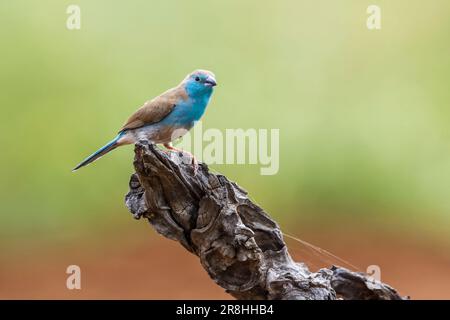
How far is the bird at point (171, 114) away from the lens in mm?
2709

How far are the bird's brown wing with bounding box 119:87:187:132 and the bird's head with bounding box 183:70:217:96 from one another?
0.04m

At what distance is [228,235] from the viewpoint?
207 cm

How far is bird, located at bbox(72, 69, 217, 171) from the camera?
271 centimetres

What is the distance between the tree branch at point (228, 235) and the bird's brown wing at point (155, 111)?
0.57 meters

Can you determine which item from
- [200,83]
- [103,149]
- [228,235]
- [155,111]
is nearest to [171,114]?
[155,111]

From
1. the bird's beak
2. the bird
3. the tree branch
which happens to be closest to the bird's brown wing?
the bird

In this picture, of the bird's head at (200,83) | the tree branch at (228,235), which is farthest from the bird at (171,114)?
the tree branch at (228,235)

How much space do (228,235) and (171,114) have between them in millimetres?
829

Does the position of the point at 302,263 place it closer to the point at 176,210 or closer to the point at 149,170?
the point at 176,210

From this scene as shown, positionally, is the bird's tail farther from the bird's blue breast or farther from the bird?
the bird's blue breast

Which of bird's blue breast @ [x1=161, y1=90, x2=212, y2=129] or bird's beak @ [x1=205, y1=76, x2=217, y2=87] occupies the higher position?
bird's beak @ [x1=205, y1=76, x2=217, y2=87]

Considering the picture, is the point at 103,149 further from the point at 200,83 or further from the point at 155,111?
the point at 200,83

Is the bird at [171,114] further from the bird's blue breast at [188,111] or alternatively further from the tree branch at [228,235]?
the tree branch at [228,235]
